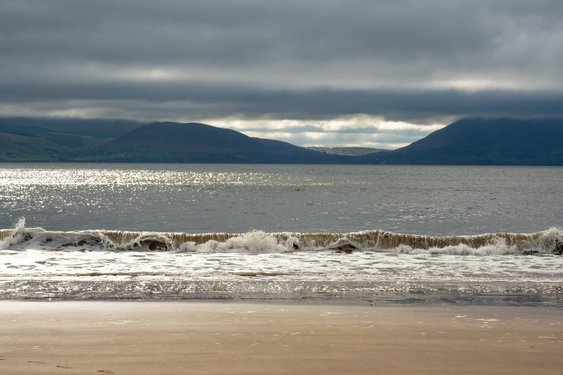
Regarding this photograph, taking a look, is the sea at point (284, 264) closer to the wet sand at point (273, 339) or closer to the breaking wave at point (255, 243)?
the breaking wave at point (255, 243)

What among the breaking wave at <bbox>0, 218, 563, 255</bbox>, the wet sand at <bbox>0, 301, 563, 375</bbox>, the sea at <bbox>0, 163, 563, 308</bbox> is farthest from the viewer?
the breaking wave at <bbox>0, 218, 563, 255</bbox>

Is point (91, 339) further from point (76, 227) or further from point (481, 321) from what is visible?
point (76, 227)

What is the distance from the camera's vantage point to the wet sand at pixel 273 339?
9672 millimetres

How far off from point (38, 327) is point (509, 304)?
11.6 meters

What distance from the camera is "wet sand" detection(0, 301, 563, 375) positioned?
9.67 m

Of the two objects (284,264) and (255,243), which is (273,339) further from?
(255,243)

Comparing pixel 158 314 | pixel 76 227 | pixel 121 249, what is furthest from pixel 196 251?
pixel 76 227

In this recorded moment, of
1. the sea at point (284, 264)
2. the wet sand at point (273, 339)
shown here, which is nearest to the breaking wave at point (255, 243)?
the sea at point (284, 264)

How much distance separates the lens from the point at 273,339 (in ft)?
37.9

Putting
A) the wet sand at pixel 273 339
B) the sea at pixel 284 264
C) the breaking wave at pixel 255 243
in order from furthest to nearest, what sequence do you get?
the breaking wave at pixel 255 243
the sea at pixel 284 264
the wet sand at pixel 273 339

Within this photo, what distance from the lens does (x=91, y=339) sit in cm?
1134

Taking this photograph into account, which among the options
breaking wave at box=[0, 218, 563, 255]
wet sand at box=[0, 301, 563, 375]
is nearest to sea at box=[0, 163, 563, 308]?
breaking wave at box=[0, 218, 563, 255]

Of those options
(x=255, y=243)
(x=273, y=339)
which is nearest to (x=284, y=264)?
(x=255, y=243)

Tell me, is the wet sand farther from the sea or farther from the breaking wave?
the breaking wave
